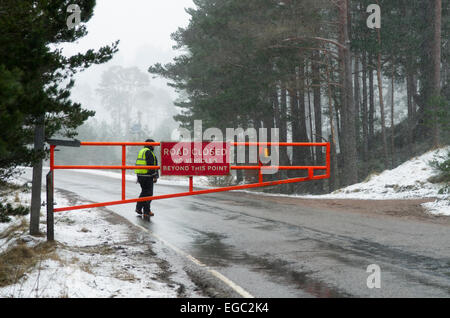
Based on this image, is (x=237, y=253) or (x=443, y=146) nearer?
(x=237, y=253)

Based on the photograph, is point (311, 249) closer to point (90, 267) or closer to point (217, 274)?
point (217, 274)

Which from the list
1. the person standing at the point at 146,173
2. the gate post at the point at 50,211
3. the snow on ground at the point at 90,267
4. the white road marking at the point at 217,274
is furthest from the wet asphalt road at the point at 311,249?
the gate post at the point at 50,211

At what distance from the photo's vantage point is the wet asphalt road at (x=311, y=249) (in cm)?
559

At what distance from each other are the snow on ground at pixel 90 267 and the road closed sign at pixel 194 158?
164 cm

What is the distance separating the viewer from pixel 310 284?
5684mm

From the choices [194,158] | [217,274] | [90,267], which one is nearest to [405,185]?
[194,158]

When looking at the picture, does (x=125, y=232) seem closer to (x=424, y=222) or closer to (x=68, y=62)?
(x=68, y=62)

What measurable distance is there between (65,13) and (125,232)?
15.2 feet

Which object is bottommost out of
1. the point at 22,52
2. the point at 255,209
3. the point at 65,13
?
the point at 255,209

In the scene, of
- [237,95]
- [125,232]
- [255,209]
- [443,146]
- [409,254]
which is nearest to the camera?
[409,254]

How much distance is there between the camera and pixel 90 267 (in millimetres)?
6586

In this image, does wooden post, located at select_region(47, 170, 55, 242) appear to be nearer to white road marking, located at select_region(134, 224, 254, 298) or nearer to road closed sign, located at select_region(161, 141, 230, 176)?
white road marking, located at select_region(134, 224, 254, 298)

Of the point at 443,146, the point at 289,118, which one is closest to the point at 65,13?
the point at 443,146
